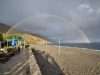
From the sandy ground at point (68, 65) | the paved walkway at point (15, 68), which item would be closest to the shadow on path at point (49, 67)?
the sandy ground at point (68, 65)

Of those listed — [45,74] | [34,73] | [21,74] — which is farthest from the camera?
[45,74]

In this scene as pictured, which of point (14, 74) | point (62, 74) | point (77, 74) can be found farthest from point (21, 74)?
point (77, 74)

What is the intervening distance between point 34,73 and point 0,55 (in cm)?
1236

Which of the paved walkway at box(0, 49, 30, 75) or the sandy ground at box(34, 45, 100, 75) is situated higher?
the paved walkway at box(0, 49, 30, 75)

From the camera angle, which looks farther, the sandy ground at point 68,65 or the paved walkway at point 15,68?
the sandy ground at point 68,65

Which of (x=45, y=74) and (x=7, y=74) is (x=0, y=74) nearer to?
(x=7, y=74)

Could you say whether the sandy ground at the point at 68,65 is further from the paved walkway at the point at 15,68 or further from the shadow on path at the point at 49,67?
the paved walkway at the point at 15,68

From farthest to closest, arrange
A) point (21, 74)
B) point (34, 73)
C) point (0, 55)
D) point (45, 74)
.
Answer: point (0, 55) < point (45, 74) < point (21, 74) < point (34, 73)

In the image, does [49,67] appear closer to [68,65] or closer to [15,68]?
[68,65]

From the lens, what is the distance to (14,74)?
35.7ft

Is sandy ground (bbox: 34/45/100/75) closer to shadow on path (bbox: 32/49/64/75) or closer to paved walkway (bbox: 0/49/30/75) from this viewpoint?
shadow on path (bbox: 32/49/64/75)

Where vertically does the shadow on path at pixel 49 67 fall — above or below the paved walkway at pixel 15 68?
below

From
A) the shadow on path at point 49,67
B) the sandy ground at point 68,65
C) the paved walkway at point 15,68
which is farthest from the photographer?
the sandy ground at point 68,65

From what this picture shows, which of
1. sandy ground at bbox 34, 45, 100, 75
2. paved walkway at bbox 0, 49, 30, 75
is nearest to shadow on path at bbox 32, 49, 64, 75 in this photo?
sandy ground at bbox 34, 45, 100, 75
